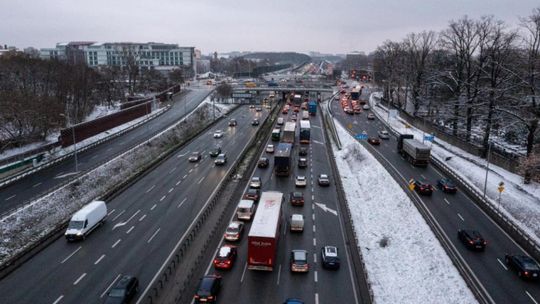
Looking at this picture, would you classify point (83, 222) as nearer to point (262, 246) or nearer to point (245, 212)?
→ point (245, 212)

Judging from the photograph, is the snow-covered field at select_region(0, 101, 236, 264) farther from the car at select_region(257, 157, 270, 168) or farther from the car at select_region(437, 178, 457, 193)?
the car at select_region(437, 178, 457, 193)

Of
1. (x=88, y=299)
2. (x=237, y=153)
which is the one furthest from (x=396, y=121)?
(x=88, y=299)

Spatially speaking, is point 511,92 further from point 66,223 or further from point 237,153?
point 66,223

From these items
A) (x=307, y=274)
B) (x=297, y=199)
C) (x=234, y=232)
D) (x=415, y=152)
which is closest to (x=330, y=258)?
(x=307, y=274)

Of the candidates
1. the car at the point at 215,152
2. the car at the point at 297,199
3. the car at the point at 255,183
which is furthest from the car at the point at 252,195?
the car at the point at 215,152

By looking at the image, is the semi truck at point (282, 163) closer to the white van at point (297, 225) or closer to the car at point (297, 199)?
the car at point (297, 199)
